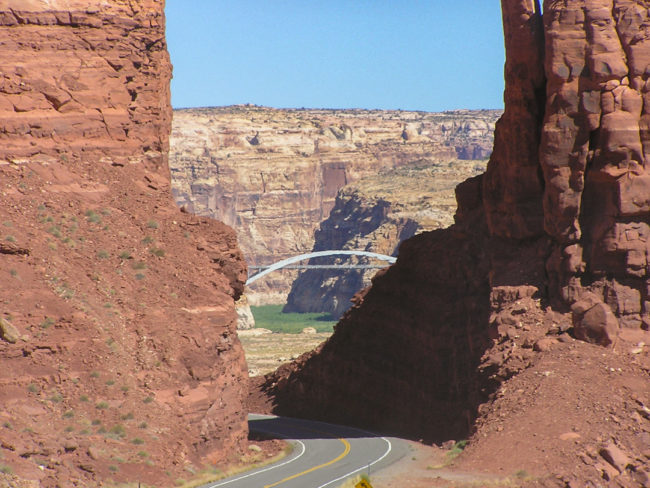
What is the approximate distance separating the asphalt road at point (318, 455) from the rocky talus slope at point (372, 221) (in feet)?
323

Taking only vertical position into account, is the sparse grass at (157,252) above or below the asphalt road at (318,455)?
above

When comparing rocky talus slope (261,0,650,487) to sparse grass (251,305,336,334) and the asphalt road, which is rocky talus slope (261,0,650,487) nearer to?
the asphalt road

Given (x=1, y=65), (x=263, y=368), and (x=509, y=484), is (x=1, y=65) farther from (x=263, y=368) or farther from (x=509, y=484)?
(x=263, y=368)

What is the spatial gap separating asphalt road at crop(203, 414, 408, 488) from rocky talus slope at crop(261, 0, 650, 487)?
8.78ft

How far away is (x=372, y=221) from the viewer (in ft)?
578

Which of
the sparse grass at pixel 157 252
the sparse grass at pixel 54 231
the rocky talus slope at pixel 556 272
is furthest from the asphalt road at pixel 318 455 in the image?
the sparse grass at pixel 54 231

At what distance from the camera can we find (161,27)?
44344 mm

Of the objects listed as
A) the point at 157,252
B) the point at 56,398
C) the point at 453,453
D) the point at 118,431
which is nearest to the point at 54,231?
the point at 157,252

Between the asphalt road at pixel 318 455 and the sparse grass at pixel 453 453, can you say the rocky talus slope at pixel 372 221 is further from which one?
the sparse grass at pixel 453 453

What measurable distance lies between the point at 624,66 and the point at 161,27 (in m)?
16.4

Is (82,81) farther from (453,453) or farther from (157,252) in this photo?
(453,453)

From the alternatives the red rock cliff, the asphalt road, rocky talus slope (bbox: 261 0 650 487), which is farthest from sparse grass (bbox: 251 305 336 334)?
the red rock cliff

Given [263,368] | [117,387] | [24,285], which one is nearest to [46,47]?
[24,285]

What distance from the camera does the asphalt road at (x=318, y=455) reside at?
36656 mm
